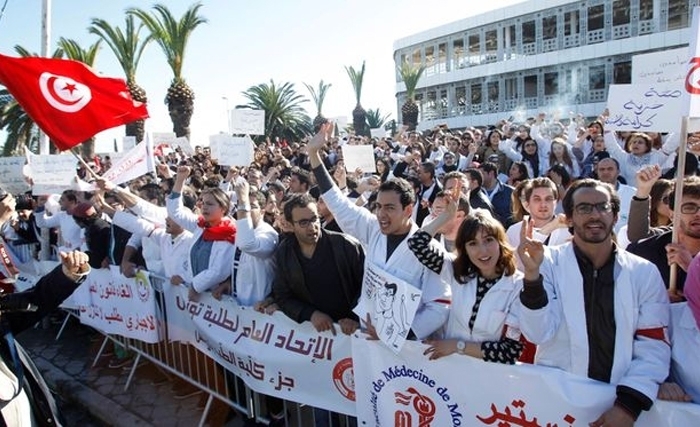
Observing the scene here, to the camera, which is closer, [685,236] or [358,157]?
[685,236]

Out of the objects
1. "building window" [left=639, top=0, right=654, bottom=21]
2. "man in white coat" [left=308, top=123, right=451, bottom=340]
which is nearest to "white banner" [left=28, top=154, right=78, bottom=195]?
"man in white coat" [left=308, top=123, right=451, bottom=340]

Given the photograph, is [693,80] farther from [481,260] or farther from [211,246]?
[211,246]

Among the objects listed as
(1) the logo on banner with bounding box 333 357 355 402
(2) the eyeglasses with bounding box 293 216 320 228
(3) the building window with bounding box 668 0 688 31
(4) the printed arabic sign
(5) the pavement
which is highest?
(3) the building window with bounding box 668 0 688 31

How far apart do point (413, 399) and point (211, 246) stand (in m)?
2.28

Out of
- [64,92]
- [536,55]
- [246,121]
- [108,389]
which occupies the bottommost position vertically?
[108,389]

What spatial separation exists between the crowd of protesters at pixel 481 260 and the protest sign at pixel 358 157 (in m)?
1.47

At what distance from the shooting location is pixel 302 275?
12.3 feet

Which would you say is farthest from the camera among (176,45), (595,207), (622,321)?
(176,45)

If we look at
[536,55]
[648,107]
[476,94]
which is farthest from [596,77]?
[648,107]

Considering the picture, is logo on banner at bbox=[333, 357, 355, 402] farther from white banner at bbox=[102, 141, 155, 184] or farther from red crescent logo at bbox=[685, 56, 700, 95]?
white banner at bbox=[102, 141, 155, 184]

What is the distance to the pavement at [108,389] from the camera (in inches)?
190

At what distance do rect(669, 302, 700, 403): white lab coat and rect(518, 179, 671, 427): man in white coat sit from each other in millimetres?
83

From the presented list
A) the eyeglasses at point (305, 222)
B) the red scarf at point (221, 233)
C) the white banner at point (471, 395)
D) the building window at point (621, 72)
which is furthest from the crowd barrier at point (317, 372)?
the building window at point (621, 72)

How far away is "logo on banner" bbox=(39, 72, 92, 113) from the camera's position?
5.36m
